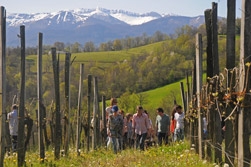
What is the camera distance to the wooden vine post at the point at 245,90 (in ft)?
16.1

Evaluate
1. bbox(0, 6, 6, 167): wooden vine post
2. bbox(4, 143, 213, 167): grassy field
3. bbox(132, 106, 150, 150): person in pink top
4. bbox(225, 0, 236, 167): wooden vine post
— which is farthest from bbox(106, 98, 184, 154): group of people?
bbox(225, 0, 236, 167): wooden vine post

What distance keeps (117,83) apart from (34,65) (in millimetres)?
45004

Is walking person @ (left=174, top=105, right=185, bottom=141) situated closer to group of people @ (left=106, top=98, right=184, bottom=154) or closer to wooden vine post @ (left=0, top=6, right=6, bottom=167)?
group of people @ (left=106, top=98, right=184, bottom=154)

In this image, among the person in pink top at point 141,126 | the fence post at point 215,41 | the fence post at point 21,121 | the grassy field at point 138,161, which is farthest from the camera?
the person in pink top at point 141,126

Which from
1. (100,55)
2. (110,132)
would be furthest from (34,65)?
(110,132)

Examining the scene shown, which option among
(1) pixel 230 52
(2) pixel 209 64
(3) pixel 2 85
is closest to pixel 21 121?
(3) pixel 2 85

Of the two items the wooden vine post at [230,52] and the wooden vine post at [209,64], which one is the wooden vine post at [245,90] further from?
the wooden vine post at [209,64]

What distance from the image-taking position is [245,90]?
4.73 m

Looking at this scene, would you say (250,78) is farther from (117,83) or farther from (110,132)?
(117,83)

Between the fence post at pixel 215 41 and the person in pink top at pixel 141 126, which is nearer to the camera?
the fence post at pixel 215 41

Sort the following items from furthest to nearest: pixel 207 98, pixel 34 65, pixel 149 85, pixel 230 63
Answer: pixel 34 65 < pixel 149 85 < pixel 207 98 < pixel 230 63

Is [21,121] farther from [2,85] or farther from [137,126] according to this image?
[137,126]

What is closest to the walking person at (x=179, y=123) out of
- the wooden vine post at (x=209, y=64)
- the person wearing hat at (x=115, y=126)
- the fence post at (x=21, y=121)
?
the person wearing hat at (x=115, y=126)

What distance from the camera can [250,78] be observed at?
4926 millimetres
